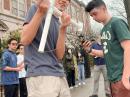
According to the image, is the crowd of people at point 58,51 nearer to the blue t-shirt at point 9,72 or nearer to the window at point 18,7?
the blue t-shirt at point 9,72

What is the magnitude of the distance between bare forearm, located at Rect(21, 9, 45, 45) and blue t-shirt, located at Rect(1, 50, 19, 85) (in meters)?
5.32

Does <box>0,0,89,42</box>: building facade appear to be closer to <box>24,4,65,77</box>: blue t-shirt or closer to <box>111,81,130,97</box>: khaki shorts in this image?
<box>111,81,130,97</box>: khaki shorts

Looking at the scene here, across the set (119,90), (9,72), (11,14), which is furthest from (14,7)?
(119,90)

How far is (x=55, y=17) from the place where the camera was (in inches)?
146

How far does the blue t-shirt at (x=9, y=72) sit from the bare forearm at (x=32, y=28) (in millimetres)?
5319

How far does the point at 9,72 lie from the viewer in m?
8.79

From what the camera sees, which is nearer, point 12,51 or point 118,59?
point 118,59

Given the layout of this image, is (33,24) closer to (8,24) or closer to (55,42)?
(55,42)

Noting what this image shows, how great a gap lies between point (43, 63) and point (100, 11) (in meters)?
1.14

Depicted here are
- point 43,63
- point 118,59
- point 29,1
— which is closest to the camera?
point 43,63

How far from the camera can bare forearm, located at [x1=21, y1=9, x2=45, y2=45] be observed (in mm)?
3336

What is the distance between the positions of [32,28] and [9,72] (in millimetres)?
5525

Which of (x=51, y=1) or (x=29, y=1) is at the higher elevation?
(x=29, y=1)

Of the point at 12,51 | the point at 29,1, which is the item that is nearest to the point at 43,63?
the point at 12,51
